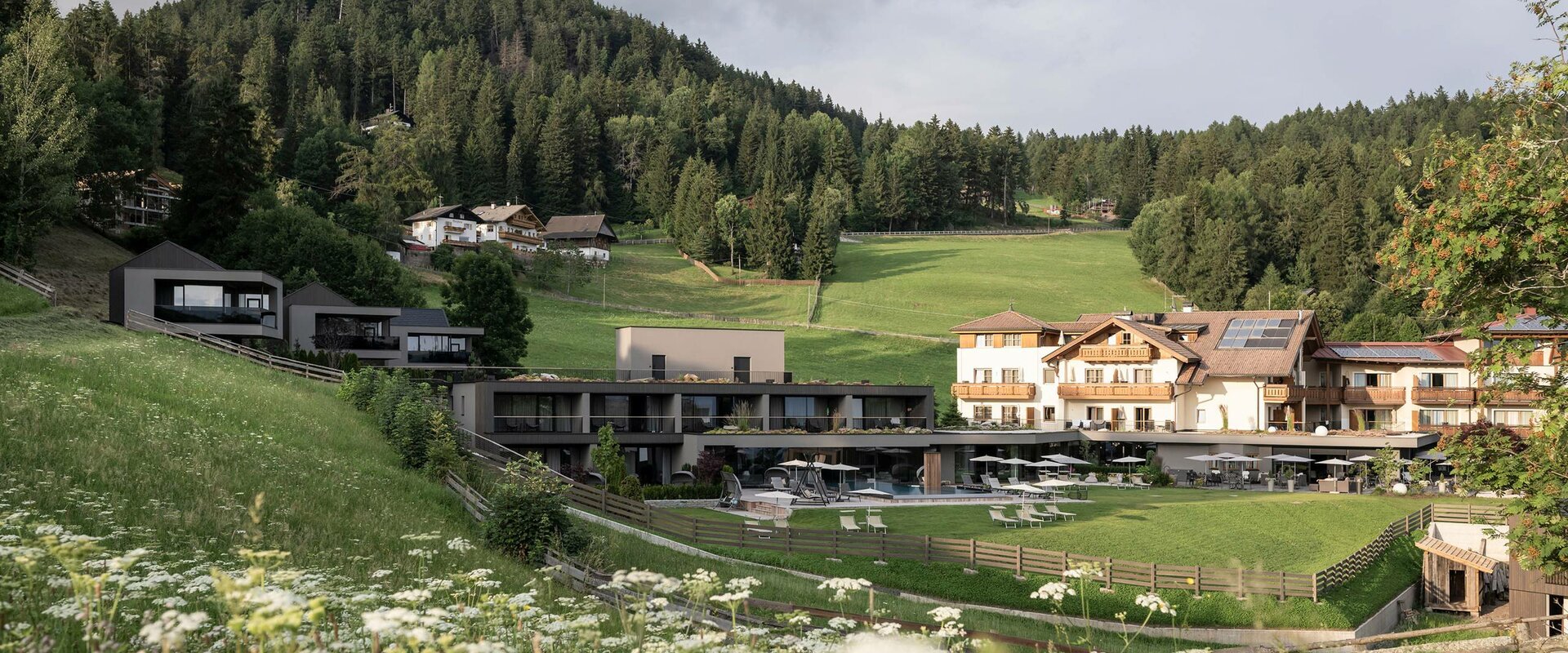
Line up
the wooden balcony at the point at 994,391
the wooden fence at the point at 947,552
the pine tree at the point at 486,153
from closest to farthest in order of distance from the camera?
1. the wooden fence at the point at 947,552
2. the wooden balcony at the point at 994,391
3. the pine tree at the point at 486,153

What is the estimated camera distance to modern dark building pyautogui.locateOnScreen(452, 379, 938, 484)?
128ft

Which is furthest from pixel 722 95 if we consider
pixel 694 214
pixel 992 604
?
pixel 992 604

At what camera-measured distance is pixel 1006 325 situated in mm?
57875

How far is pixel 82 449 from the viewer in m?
14.9

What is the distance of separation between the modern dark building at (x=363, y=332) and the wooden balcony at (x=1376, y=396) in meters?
44.6

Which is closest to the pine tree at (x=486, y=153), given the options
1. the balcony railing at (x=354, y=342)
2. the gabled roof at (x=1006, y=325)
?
the balcony railing at (x=354, y=342)

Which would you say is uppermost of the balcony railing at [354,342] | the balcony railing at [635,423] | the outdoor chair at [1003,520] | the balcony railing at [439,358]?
the balcony railing at [354,342]

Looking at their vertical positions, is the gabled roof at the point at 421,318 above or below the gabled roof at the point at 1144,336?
above

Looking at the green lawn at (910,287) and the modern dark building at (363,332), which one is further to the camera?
the green lawn at (910,287)

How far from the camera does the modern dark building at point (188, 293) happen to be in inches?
1775

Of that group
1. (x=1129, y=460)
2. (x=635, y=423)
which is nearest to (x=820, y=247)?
(x=1129, y=460)

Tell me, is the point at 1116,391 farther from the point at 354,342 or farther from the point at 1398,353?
the point at 354,342

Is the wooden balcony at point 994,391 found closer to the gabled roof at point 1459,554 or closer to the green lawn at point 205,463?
the gabled roof at point 1459,554

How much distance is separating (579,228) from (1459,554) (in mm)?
91869
